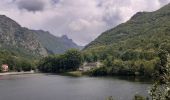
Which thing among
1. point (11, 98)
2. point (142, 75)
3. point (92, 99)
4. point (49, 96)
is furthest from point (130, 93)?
point (142, 75)

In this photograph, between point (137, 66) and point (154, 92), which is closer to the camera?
point (154, 92)

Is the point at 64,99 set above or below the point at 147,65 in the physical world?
below

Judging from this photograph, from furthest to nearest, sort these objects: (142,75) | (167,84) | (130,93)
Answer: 1. (142,75)
2. (130,93)
3. (167,84)

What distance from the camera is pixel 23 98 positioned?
110062mm

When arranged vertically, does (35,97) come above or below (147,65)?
below

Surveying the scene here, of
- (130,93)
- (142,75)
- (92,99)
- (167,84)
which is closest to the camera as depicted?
(167,84)

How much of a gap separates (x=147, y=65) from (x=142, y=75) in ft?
17.5

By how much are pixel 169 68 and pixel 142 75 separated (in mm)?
169784

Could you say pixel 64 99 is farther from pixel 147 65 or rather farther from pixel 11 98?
pixel 147 65

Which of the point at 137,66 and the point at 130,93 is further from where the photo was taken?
the point at 137,66

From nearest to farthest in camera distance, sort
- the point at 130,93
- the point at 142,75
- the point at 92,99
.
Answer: the point at 92,99 → the point at 130,93 → the point at 142,75

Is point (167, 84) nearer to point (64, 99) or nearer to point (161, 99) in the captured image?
point (161, 99)

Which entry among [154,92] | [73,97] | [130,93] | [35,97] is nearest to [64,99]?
[73,97]

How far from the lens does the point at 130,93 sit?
108 metres
